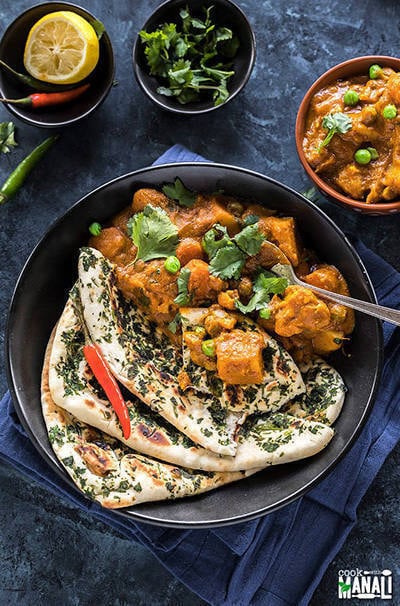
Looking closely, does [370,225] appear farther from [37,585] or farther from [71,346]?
[37,585]

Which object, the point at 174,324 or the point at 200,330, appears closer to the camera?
the point at 200,330

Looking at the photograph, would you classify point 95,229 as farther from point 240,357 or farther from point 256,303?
point 240,357

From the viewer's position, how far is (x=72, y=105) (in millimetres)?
5617

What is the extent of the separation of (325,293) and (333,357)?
561 mm

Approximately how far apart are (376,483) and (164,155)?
295cm

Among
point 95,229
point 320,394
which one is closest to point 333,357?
point 320,394

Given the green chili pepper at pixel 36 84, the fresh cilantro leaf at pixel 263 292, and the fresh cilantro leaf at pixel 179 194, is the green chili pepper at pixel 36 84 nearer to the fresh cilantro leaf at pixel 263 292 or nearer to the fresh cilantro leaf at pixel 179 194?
the fresh cilantro leaf at pixel 179 194

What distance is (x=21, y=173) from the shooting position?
5.64 m

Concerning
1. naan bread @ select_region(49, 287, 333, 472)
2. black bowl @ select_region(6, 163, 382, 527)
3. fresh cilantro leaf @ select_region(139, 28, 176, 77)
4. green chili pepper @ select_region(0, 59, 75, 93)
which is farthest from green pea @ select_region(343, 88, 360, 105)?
naan bread @ select_region(49, 287, 333, 472)

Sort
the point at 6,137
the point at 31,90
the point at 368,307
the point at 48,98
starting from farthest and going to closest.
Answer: the point at 6,137 < the point at 31,90 < the point at 48,98 < the point at 368,307

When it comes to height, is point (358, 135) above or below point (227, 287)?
above

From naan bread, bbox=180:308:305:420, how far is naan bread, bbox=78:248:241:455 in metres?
0.10

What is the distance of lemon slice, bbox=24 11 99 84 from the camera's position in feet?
17.1

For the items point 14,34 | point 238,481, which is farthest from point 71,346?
point 14,34
